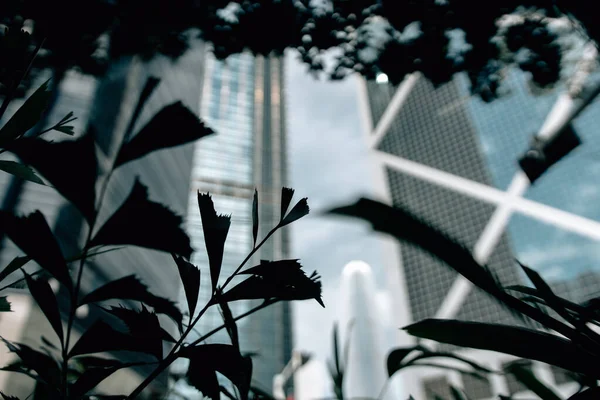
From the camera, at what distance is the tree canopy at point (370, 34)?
2752 mm

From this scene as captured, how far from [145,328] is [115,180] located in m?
17.8

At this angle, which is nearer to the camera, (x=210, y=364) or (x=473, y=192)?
(x=210, y=364)

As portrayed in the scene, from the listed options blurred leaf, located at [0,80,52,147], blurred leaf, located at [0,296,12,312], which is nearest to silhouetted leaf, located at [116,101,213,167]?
blurred leaf, located at [0,80,52,147]

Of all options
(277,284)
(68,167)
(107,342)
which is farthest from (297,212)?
(68,167)

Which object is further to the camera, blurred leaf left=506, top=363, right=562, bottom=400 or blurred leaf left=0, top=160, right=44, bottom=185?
blurred leaf left=506, top=363, right=562, bottom=400

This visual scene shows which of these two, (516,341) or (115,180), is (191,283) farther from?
(115,180)

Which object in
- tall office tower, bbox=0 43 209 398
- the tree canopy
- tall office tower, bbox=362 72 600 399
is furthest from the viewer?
tall office tower, bbox=362 72 600 399

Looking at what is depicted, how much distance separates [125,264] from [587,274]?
41.8 meters

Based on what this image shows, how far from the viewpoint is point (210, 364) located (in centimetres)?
83

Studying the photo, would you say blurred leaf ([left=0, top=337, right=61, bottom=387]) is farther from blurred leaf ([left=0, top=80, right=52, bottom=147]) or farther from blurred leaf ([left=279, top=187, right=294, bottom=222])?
blurred leaf ([left=279, top=187, right=294, bottom=222])

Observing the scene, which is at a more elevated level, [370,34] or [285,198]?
[285,198]

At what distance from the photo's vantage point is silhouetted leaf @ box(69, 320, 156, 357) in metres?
0.89

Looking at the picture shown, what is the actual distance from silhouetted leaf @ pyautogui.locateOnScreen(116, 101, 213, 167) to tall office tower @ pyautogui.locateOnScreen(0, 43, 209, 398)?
261 inches

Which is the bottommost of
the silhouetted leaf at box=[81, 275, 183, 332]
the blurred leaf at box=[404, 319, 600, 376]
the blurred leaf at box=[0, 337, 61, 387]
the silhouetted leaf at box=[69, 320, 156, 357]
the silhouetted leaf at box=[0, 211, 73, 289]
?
the blurred leaf at box=[0, 337, 61, 387]
